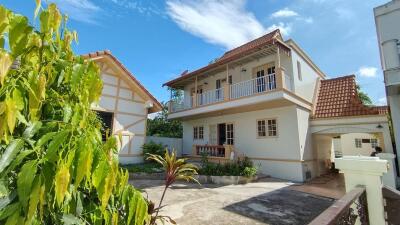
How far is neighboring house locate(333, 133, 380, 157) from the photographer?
2347cm

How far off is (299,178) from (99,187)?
12536 mm

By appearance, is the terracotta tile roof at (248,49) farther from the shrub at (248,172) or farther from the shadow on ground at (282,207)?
the shadow on ground at (282,207)

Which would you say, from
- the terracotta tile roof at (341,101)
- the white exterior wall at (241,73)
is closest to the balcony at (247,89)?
the white exterior wall at (241,73)

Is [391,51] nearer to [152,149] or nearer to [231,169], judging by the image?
[231,169]

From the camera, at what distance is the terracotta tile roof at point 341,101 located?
1283 centimetres

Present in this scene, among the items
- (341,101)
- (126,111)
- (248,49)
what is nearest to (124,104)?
(126,111)

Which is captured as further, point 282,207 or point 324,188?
point 324,188

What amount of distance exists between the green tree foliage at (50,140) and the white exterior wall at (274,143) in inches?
479

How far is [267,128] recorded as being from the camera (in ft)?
44.5

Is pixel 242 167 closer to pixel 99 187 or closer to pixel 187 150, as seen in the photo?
pixel 187 150

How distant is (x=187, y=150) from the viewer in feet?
61.6

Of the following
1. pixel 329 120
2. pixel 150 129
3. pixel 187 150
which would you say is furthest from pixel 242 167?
pixel 150 129

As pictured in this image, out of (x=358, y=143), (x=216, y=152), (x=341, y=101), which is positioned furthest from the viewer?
(x=358, y=143)

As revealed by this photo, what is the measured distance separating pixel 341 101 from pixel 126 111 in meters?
12.5
